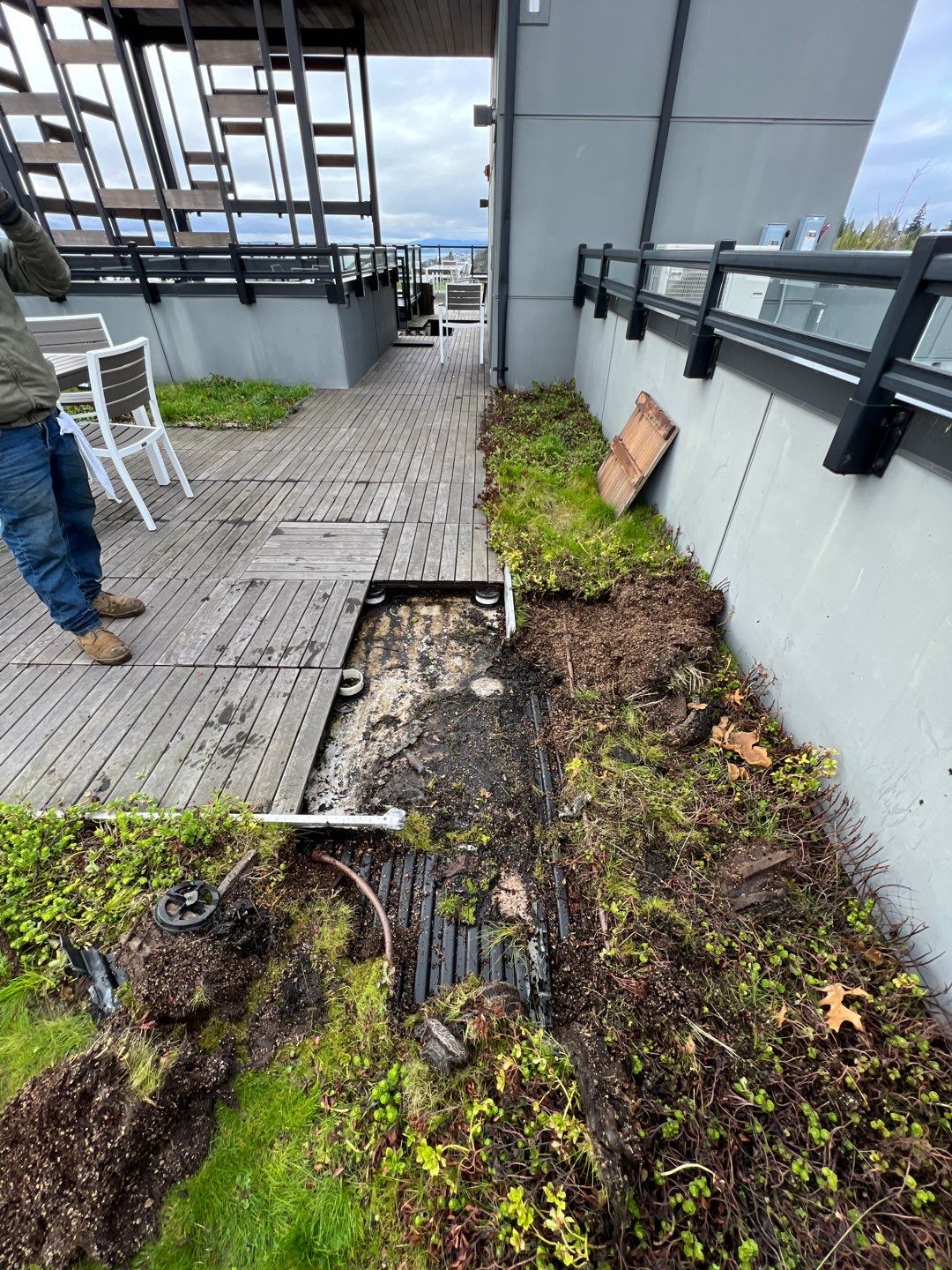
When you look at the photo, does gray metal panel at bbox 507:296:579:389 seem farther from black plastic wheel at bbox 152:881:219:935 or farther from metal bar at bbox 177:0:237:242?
black plastic wheel at bbox 152:881:219:935

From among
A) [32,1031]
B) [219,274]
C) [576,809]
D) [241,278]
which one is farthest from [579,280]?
[32,1031]

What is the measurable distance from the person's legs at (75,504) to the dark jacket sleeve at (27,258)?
55 cm

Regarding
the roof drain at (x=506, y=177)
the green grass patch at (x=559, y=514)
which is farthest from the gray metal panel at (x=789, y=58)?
the green grass patch at (x=559, y=514)

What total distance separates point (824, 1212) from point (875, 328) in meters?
2.22

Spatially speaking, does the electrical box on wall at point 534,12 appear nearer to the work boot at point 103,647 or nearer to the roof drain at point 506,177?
the roof drain at point 506,177

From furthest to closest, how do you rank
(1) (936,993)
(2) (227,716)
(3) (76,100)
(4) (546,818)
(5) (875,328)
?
(3) (76,100), (2) (227,716), (4) (546,818), (5) (875,328), (1) (936,993)

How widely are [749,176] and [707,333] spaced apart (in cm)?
443

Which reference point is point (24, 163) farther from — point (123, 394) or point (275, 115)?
point (123, 394)

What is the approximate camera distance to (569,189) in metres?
5.43

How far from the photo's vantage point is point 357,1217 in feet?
3.84

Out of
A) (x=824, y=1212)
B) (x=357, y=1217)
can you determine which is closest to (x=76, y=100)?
(x=357, y=1217)

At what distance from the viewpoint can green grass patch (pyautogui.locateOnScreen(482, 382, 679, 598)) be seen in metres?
3.12

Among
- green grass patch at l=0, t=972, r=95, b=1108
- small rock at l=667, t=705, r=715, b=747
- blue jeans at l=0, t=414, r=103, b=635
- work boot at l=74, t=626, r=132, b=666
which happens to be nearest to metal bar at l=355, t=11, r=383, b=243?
blue jeans at l=0, t=414, r=103, b=635

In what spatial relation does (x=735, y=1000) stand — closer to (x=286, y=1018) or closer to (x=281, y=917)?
(x=286, y=1018)
